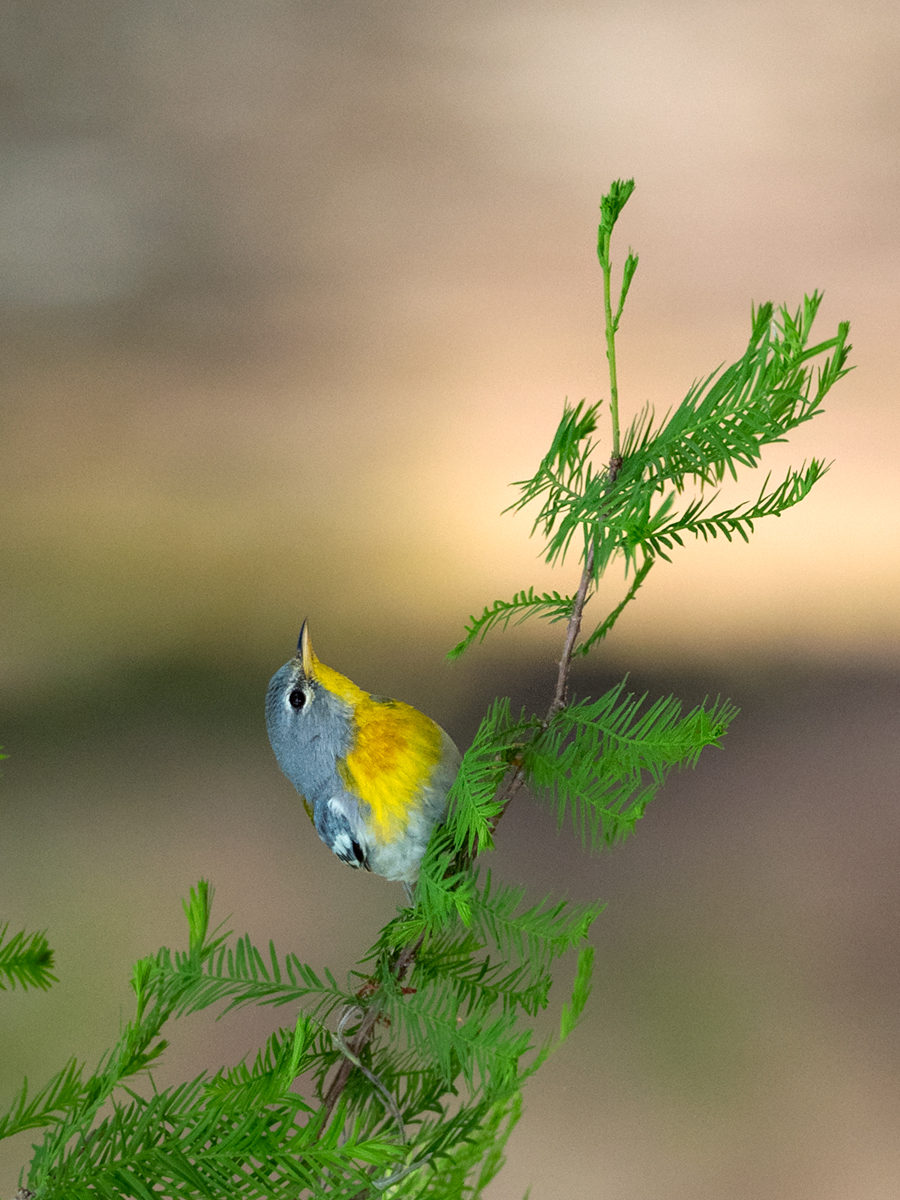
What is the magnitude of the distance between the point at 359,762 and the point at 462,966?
0.07 metres

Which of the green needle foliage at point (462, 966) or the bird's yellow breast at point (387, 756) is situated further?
the bird's yellow breast at point (387, 756)

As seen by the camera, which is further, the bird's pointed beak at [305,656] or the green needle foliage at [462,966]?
the bird's pointed beak at [305,656]

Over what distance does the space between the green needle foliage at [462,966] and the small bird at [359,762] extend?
3 centimetres

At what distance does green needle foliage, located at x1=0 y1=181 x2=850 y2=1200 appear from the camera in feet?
0.59

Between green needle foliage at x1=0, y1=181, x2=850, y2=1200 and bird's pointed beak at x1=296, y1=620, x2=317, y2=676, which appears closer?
green needle foliage at x1=0, y1=181, x2=850, y2=1200

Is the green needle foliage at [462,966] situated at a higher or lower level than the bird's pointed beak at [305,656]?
lower

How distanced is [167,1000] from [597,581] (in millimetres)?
129

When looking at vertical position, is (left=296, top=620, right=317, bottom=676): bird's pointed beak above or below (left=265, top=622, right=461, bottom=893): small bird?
above

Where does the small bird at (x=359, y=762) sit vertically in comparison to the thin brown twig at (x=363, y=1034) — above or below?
above

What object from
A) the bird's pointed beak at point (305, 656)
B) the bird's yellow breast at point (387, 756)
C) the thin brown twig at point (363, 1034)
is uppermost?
the bird's pointed beak at point (305, 656)

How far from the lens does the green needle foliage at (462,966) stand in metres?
0.18

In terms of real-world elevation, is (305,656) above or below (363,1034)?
above

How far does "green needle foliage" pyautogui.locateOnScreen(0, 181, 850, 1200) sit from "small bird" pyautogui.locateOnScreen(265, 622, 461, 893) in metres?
0.03

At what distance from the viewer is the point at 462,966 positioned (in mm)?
254
